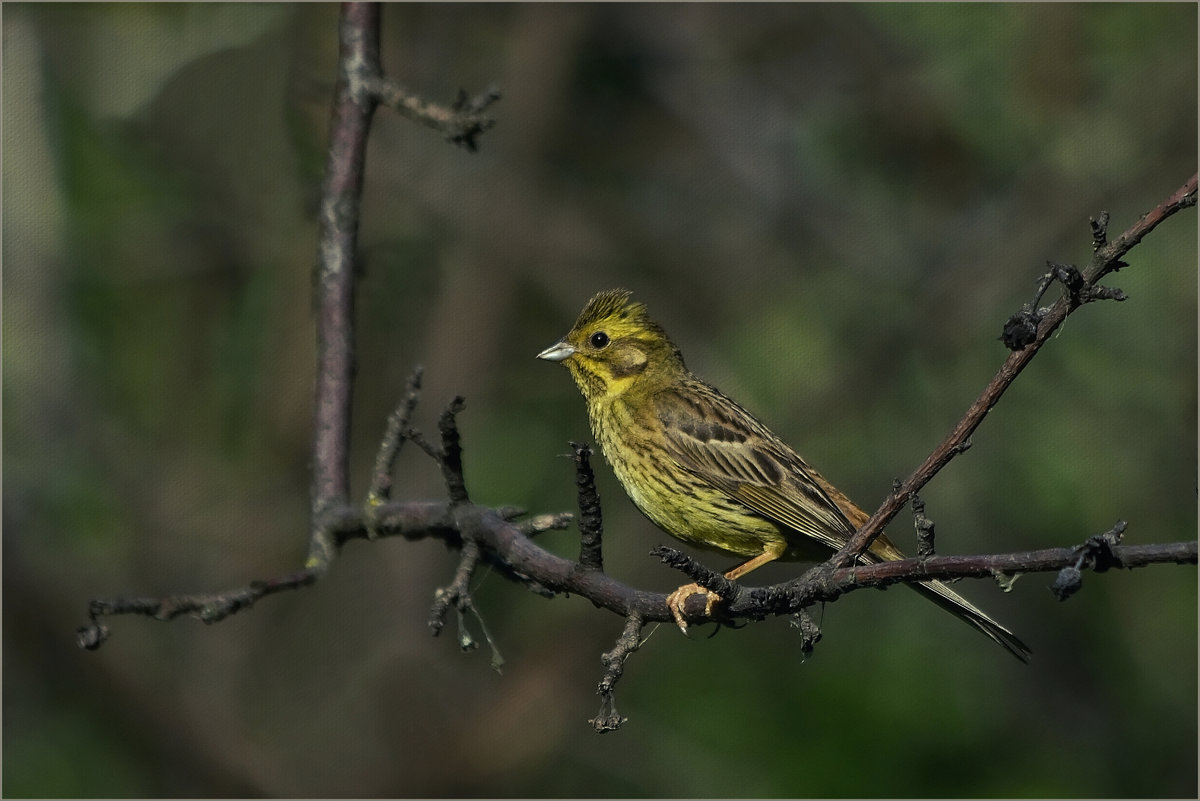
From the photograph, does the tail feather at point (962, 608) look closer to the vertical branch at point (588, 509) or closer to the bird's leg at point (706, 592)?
the bird's leg at point (706, 592)

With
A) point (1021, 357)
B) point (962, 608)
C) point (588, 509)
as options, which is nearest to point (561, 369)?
point (962, 608)

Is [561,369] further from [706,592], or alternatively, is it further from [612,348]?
[706,592]

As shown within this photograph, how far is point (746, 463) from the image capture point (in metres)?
4.91

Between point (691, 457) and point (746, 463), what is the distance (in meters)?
0.25

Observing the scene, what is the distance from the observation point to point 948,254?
9.17 meters

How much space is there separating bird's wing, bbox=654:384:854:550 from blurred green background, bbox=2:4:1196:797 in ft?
9.53

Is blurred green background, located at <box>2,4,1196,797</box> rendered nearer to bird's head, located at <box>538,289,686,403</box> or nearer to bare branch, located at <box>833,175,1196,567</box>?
bird's head, located at <box>538,289,686,403</box>

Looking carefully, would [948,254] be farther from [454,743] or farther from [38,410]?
[38,410]

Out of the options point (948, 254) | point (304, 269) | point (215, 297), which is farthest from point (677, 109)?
point (215, 297)

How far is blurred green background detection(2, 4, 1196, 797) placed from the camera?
818cm

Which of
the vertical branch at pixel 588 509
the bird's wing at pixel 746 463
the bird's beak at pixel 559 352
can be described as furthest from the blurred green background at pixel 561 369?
the vertical branch at pixel 588 509

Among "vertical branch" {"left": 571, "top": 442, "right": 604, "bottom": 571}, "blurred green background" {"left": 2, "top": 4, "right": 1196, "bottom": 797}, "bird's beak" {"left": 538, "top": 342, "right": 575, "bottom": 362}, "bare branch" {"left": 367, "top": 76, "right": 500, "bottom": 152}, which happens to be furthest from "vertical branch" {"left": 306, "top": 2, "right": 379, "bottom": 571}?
"blurred green background" {"left": 2, "top": 4, "right": 1196, "bottom": 797}

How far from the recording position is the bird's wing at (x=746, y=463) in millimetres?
4613

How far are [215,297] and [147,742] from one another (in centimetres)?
329
